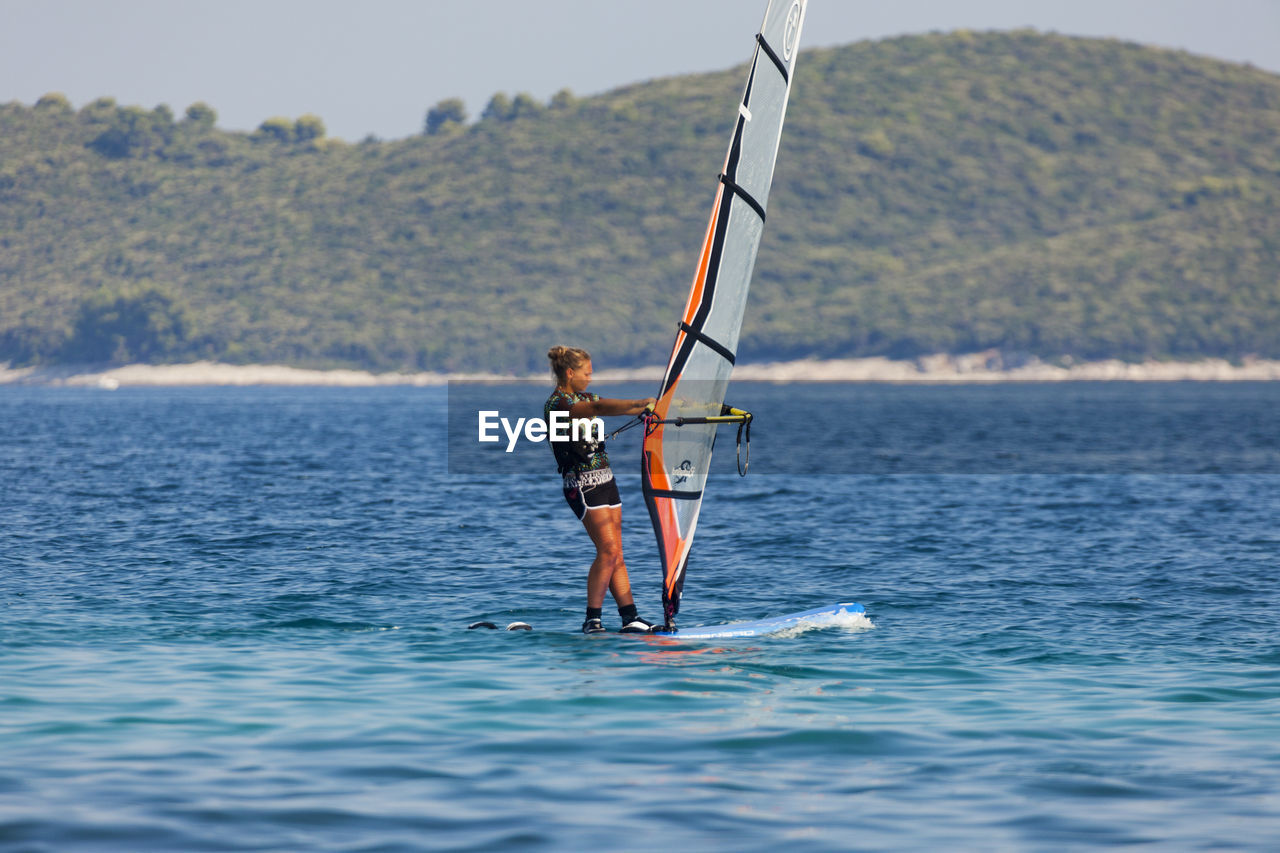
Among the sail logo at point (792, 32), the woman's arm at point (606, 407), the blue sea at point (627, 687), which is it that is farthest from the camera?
the sail logo at point (792, 32)

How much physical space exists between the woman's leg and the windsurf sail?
399mm

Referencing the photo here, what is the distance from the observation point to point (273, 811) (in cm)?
783

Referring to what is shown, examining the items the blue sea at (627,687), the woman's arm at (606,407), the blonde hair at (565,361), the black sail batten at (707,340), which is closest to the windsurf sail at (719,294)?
the black sail batten at (707,340)

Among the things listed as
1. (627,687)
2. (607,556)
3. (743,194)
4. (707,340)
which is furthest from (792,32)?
(627,687)

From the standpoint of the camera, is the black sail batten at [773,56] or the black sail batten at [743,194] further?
the black sail batten at [773,56]

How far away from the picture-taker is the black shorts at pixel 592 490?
1216 centimetres

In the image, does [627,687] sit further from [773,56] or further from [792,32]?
[792,32]

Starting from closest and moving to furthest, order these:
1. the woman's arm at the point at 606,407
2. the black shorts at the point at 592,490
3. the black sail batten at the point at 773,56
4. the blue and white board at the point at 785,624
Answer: the woman's arm at the point at 606,407
the black shorts at the point at 592,490
the black sail batten at the point at 773,56
the blue and white board at the point at 785,624

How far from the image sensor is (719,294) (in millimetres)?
12406

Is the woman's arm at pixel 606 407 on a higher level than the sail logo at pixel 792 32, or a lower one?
lower

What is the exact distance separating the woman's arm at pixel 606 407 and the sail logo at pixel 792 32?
3478 mm

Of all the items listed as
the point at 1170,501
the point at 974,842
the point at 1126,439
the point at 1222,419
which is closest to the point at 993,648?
the point at 974,842

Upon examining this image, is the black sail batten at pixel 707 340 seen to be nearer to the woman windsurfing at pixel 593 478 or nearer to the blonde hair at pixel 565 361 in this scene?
the woman windsurfing at pixel 593 478

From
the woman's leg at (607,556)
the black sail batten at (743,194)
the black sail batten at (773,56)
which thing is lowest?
the woman's leg at (607,556)
